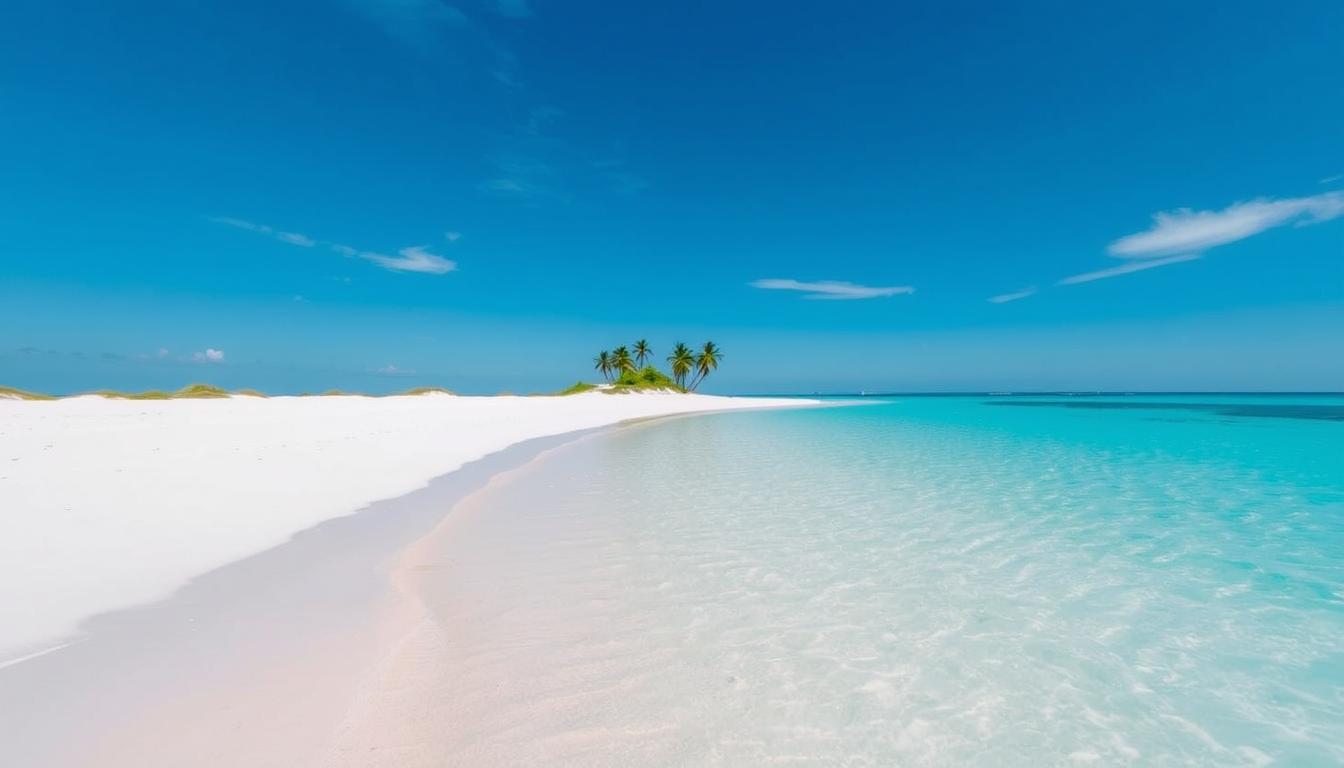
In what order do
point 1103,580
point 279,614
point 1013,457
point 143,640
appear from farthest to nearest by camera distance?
point 1013,457, point 1103,580, point 279,614, point 143,640

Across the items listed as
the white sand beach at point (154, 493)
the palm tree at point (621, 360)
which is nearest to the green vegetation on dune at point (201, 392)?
the white sand beach at point (154, 493)

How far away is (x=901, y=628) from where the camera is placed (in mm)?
5020

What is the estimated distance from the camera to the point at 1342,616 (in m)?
5.44

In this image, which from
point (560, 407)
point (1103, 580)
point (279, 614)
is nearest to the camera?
point (279, 614)

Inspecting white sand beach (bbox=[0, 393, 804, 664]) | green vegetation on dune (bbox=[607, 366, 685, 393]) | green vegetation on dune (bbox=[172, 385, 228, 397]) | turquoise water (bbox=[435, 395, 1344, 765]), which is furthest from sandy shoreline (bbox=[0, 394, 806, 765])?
green vegetation on dune (bbox=[607, 366, 685, 393])

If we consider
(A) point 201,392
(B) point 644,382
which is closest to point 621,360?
(B) point 644,382

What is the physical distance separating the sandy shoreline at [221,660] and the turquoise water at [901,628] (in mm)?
856

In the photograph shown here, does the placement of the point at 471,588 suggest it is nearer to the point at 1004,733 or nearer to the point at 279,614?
the point at 279,614

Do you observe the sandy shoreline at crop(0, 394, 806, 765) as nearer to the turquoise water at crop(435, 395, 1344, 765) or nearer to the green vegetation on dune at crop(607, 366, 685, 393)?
the turquoise water at crop(435, 395, 1344, 765)

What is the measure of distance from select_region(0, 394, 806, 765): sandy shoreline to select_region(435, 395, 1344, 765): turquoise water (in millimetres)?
856

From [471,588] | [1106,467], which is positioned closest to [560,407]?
[1106,467]

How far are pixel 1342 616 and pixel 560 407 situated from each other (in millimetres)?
42790

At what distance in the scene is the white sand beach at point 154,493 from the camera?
504 cm

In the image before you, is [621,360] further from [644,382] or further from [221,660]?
[221,660]
